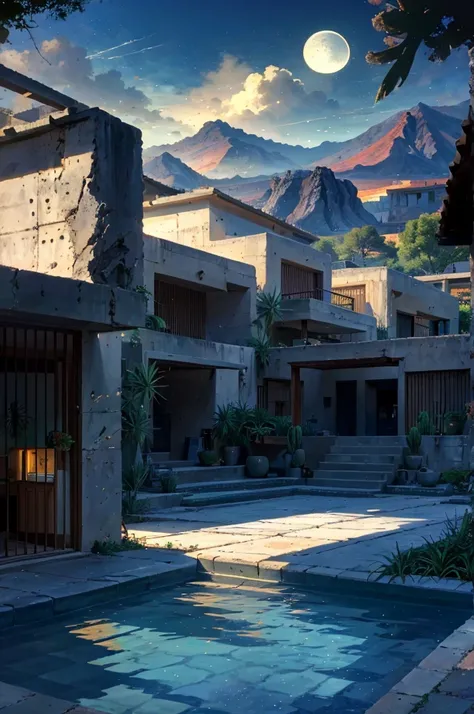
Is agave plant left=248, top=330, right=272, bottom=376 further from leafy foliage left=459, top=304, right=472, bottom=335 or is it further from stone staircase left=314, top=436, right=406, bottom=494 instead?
leafy foliage left=459, top=304, right=472, bottom=335

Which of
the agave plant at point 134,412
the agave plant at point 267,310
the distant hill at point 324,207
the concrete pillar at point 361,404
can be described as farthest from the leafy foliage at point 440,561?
the distant hill at point 324,207

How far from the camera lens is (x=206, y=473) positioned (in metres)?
19.8

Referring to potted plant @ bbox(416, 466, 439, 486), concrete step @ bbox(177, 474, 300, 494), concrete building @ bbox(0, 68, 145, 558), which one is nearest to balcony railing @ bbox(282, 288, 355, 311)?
concrete step @ bbox(177, 474, 300, 494)

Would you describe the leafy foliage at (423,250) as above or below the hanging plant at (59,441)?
above

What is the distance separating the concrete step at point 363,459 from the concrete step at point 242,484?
1352 millimetres

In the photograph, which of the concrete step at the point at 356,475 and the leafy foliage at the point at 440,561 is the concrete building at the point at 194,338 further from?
the leafy foliage at the point at 440,561

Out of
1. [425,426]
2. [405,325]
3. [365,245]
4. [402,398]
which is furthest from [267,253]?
[365,245]

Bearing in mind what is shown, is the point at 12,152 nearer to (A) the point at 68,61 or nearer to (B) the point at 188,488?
(B) the point at 188,488

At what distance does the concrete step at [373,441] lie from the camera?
21.8 m

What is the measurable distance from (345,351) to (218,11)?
4396 inches

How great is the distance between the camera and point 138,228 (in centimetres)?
1067

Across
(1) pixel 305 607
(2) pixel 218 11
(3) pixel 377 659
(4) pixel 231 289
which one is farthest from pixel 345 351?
(2) pixel 218 11

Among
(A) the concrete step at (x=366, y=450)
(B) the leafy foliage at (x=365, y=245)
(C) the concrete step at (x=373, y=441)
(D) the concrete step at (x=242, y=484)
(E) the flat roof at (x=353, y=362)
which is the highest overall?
(B) the leafy foliage at (x=365, y=245)

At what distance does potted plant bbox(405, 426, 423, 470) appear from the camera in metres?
20.7
